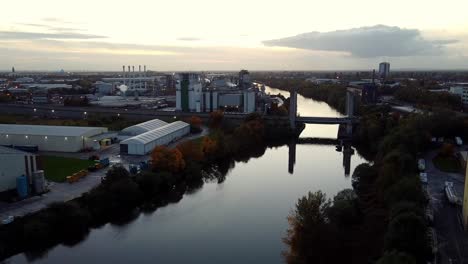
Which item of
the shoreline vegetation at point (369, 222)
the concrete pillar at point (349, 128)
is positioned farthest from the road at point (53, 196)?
the concrete pillar at point (349, 128)

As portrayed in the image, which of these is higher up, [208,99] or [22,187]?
[208,99]

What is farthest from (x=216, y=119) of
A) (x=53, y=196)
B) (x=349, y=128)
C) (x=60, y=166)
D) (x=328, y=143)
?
(x=53, y=196)

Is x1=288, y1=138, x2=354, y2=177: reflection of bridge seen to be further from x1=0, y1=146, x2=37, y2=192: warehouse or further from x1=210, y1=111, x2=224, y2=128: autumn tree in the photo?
x1=0, y1=146, x2=37, y2=192: warehouse

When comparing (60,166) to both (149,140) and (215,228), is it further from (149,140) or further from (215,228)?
(215,228)

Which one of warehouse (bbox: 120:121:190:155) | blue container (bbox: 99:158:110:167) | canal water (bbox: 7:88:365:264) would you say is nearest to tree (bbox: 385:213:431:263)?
canal water (bbox: 7:88:365:264)

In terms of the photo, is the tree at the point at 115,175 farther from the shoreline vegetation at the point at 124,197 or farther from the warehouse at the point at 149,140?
the warehouse at the point at 149,140
